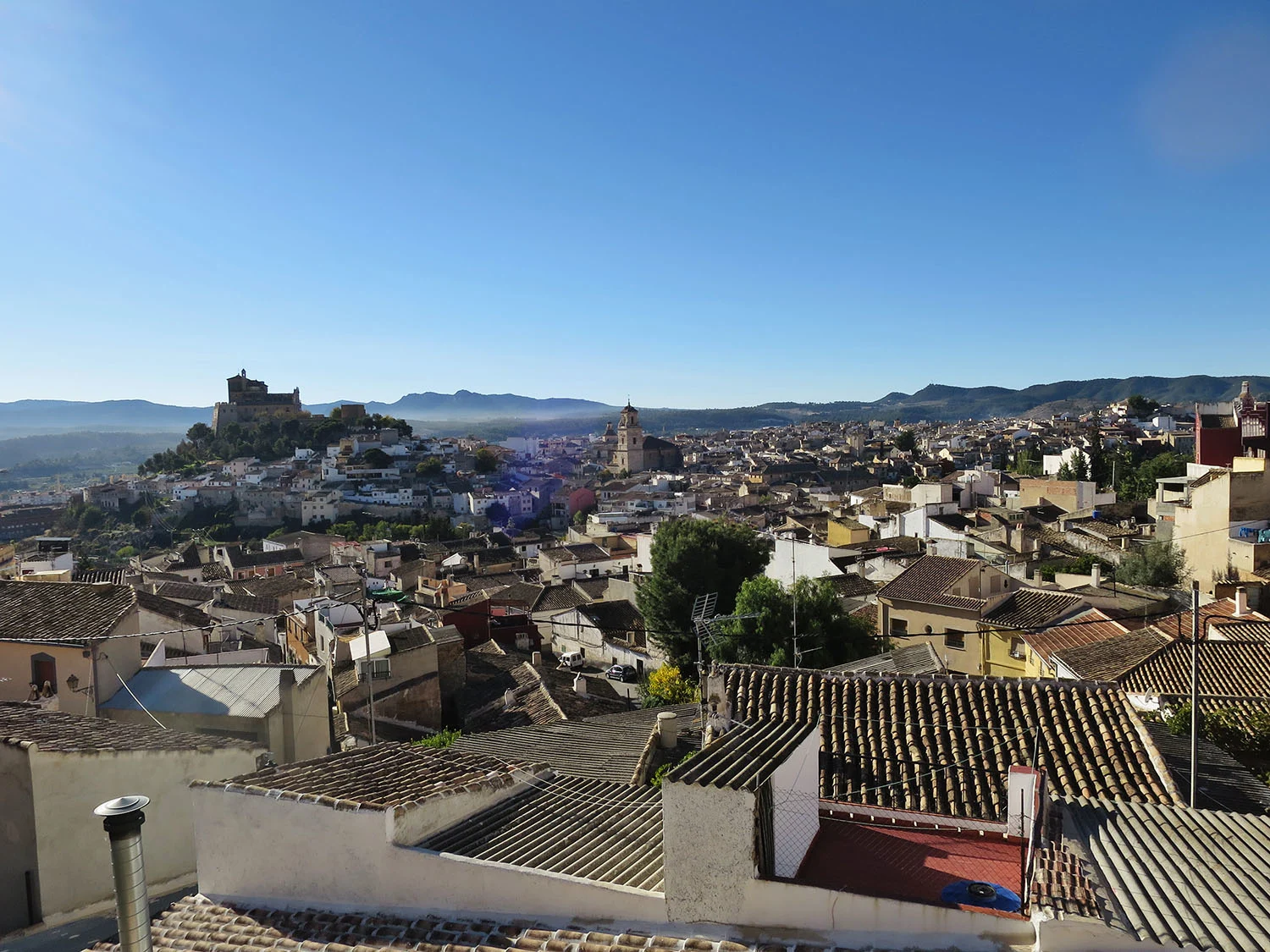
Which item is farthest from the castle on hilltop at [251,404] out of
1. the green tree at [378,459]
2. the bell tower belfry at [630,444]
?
the bell tower belfry at [630,444]

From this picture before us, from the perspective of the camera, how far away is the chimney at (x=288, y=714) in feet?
32.0

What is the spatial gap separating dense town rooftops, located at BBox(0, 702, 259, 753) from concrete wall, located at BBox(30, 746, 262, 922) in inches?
4.1

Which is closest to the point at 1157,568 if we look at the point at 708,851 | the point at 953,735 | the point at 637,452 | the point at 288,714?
the point at 953,735

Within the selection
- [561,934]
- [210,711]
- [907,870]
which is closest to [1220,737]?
[907,870]

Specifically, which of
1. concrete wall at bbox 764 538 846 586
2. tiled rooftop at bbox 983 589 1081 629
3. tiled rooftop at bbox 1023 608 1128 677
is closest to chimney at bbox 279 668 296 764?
tiled rooftop at bbox 1023 608 1128 677

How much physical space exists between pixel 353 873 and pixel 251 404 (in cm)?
12103

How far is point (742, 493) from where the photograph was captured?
70.4m

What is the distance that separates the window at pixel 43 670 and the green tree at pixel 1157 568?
76.1 feet

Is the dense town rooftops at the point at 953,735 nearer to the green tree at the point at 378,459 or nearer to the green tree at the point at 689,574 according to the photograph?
the green tree at the point at 689,574

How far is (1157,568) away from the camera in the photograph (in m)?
23.2

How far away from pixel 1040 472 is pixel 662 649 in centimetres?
4994

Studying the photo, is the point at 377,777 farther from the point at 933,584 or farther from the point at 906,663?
the point at 933,584

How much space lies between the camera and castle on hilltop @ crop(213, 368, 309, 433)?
113 meters

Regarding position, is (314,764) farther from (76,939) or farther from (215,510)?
(215,510)
